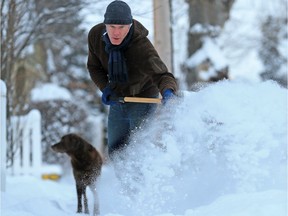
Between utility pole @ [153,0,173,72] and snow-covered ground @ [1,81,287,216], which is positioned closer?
snow-covered ground @ [1,81,287,216]

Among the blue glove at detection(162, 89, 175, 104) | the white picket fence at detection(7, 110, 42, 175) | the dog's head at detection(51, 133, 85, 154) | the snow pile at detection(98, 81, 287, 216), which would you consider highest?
the blue glove at detection(162, 89, 175, 104)

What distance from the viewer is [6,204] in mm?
6082

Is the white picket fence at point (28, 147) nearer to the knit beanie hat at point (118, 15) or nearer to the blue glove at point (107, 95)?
the blue glove at point (107, 95)

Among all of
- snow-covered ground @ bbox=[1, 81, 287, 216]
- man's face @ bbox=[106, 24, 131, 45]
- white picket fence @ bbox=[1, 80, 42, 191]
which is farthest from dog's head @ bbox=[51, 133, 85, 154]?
white picket fence @ bbox=[1, 80, 42, 191]

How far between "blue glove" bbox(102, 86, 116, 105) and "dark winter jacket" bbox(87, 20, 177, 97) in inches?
2.2

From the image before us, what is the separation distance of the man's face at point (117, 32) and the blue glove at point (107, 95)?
448 millimetres

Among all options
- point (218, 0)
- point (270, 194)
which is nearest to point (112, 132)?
point (270, 194)

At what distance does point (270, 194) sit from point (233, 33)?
106 ft

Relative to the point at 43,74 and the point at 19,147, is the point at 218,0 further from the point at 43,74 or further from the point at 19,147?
the point at 43,74

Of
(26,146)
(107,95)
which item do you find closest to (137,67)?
(107,95)

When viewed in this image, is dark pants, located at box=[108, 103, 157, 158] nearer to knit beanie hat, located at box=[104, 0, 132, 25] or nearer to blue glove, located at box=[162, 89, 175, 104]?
blue glove, located at box=[162, 89, 175, 104]

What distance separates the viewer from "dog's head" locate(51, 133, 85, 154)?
6926mm

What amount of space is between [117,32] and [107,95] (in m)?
0.60

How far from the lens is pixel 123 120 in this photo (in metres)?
5.52
